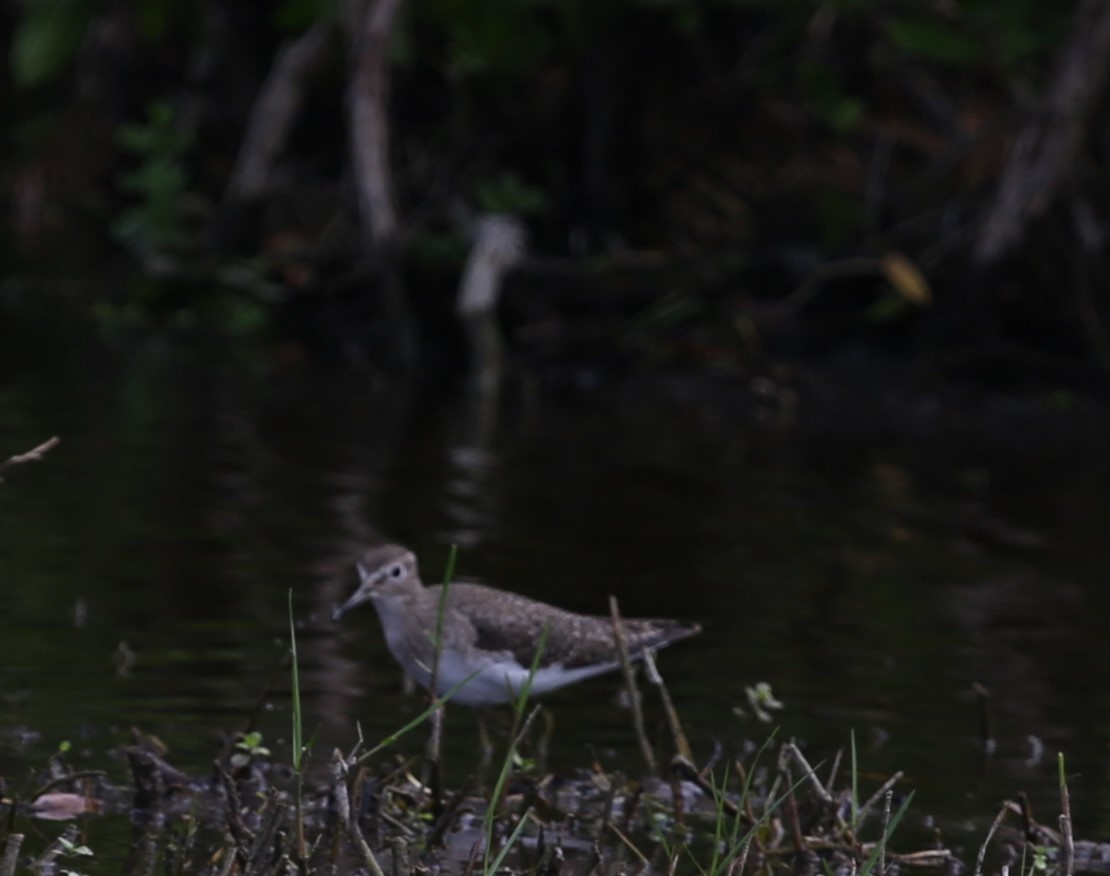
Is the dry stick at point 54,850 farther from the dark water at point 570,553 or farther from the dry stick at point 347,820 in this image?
the dry stick at point 347,820

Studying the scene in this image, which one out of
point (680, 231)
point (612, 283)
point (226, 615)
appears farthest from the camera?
point (680, 231)

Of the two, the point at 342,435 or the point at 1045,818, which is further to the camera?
the point at 342,435

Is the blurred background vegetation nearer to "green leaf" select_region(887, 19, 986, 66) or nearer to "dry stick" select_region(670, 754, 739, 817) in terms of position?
"green leaf" select_region(887, 19, 986, 66)

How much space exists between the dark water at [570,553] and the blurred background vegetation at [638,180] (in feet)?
2.91

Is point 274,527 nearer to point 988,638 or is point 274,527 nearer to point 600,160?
point 988,638

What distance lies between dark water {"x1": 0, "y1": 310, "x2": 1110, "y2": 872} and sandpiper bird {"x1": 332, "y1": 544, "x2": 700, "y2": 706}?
0.22 m

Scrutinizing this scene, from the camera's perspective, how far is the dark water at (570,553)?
6695mm

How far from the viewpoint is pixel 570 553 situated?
9.26 m

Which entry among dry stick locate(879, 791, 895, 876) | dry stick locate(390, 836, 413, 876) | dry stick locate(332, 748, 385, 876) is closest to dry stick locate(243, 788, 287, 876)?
dry stick locate(332, 748, 385, 876)

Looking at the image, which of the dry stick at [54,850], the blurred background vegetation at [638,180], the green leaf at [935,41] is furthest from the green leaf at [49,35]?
the dry stick at [54,850]

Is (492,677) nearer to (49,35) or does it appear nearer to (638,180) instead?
(49,35)

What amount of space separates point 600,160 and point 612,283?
5.74ft

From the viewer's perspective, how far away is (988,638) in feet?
26.9

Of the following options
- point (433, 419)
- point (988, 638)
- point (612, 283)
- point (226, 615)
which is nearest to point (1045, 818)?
point (988, 638)
